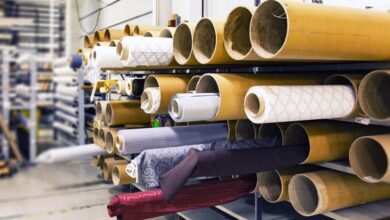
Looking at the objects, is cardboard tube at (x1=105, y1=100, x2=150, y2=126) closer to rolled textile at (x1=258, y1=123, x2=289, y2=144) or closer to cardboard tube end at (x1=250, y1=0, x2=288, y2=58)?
rolled textile at (x1=258, y1=123, x2=289, y2=144)

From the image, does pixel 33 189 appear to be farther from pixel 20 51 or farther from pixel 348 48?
pixel 348 48

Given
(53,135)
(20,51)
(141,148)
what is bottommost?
(141,148)

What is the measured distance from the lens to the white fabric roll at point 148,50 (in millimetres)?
1925

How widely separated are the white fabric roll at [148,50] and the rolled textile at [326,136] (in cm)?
77

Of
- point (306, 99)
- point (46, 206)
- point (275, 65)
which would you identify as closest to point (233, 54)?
point (306, 99)

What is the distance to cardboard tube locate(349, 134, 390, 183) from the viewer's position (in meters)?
1.35

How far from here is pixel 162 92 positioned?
1.89 metres

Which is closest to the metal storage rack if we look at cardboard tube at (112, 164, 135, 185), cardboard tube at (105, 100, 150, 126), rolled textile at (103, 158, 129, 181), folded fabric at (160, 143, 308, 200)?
folded fabric at (160, 143, 308, 200)

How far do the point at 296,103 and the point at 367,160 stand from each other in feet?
1.24

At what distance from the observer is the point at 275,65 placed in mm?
1821

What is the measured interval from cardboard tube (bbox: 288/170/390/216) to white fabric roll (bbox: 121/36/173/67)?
0.91 m

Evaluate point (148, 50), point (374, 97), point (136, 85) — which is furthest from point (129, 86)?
point (374, 97)

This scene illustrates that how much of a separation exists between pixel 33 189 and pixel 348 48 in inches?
41.9

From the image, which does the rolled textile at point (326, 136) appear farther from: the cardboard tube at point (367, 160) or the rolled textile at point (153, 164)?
the rolled textile at point (153, 164)
